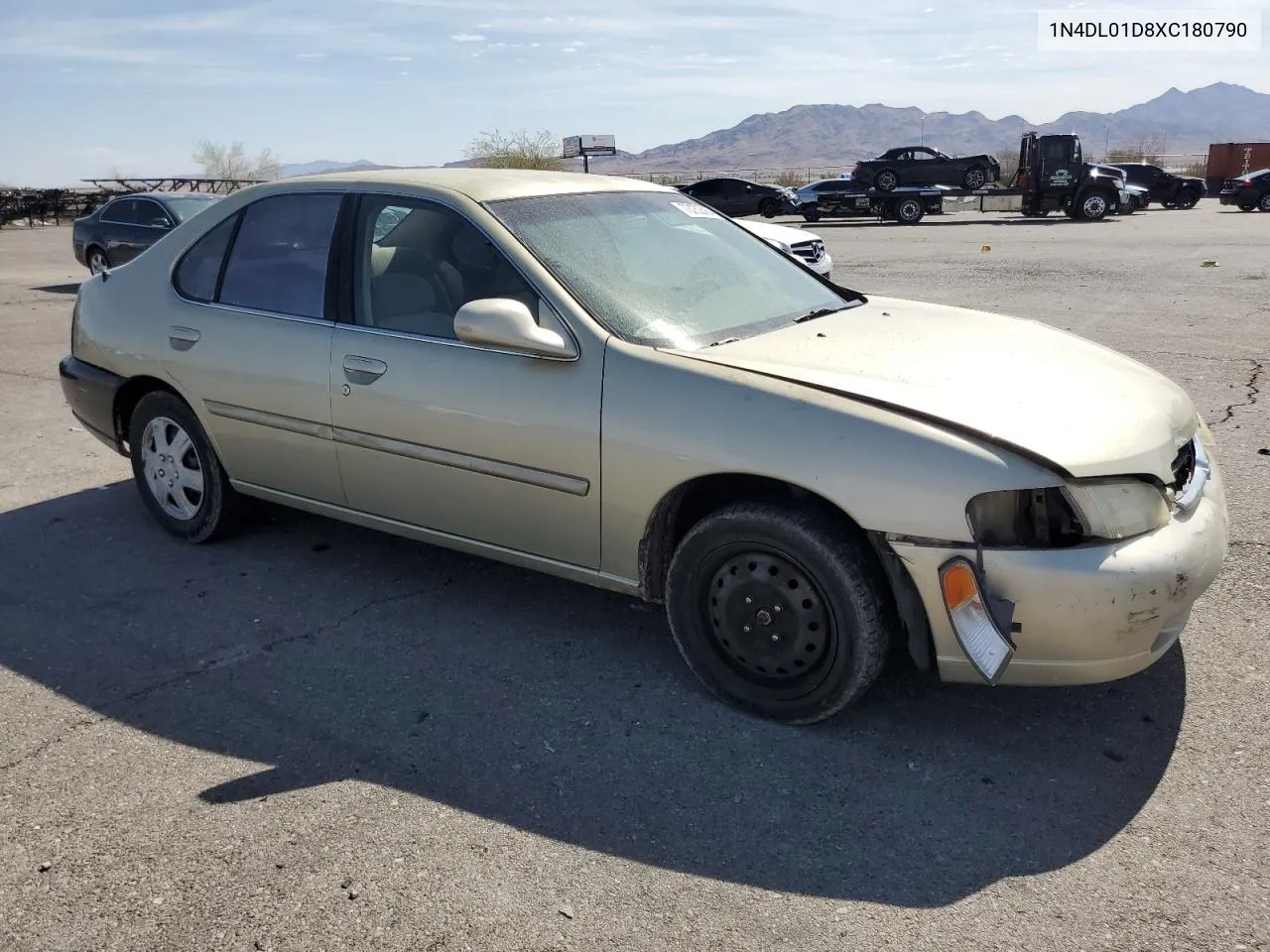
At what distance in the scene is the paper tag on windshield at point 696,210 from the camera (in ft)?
15.1

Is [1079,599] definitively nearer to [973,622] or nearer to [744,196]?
[973,622]

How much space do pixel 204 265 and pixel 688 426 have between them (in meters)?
2.67

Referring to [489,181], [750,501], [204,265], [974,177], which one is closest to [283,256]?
[204,265]

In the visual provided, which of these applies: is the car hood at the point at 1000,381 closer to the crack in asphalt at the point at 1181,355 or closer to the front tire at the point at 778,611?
the front tire at the point at 778,611

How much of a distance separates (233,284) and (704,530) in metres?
2.54

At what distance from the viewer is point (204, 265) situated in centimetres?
483

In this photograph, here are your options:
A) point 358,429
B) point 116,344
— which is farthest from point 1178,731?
point 116,344

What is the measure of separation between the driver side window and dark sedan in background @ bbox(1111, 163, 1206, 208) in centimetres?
3442

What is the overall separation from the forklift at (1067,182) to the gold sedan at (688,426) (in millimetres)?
27254

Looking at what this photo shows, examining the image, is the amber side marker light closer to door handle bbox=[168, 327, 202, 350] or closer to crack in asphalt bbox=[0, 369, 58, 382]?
door handle bbox=[168, 327, 202, 350]

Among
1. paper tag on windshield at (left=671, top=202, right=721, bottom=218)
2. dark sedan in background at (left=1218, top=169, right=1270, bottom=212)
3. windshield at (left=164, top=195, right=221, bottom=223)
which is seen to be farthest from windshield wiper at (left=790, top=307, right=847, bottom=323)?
dark sedan in background at (left=1218, top=169, right=1270, bottom=212)

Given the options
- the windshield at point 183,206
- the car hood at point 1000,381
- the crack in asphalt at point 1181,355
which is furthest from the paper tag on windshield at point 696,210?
the windshield at point 183,206

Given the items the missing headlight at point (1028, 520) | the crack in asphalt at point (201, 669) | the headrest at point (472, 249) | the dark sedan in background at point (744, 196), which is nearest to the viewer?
the missing headlight at point (1028, 520)

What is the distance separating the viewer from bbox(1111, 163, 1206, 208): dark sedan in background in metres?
33.8
